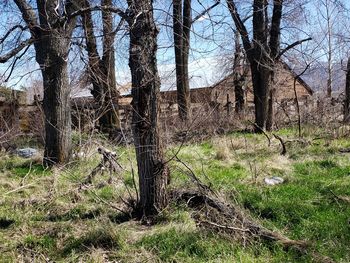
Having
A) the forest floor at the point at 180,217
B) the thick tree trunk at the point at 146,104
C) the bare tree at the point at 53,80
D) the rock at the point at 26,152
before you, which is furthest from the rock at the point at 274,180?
the rock at the point at 26,152

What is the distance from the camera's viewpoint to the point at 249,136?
497 inches

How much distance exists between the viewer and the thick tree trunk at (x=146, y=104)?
5.13 meters

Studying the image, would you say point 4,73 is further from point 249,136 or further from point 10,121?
point 10,121

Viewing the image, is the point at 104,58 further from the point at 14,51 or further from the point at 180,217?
the point at 180,217

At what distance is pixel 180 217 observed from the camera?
5.07m

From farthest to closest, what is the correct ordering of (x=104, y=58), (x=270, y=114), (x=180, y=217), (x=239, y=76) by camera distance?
(x=239, y=76) → (x=270, y=114) → (x=104, y=58) → (x=180, y=217)

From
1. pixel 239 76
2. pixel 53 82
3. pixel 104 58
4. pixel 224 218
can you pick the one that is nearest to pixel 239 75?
pixel 239 76

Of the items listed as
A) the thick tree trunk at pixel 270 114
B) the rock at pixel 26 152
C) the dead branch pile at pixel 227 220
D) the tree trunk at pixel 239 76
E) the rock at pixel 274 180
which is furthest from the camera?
the tree trunk at pixel 239 76

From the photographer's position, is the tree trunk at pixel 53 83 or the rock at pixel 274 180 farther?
the tree trunk at pixel 53 83

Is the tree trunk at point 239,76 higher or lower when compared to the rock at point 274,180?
higher

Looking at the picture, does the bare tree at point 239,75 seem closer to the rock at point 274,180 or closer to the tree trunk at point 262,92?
the tree trunk at point 262,92

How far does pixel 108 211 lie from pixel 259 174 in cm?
280

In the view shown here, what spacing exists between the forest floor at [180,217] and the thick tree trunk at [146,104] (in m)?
0.34

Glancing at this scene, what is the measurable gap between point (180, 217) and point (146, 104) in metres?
1.40
